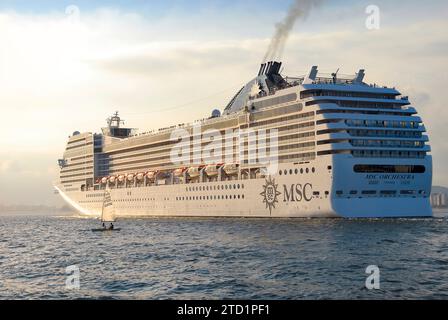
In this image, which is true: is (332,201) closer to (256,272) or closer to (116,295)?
(256,272)

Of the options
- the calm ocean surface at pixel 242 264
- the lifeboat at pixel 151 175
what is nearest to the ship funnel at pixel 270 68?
the lifeboat at pixel 151 175

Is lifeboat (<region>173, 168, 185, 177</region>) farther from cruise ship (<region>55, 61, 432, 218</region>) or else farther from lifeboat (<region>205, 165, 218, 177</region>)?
lifeboat (<region>205, 165, 218, 177</region>)

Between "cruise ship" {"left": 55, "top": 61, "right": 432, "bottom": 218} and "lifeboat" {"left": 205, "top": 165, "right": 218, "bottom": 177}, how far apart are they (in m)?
0.15

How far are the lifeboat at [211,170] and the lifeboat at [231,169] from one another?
8.89 feet

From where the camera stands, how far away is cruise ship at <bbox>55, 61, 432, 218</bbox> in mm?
67375

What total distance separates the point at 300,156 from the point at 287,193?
473 cm

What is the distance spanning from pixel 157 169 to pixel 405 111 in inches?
1922

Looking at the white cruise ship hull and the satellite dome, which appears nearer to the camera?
the white cruise ship hull

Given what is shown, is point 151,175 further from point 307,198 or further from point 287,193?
point 307,198

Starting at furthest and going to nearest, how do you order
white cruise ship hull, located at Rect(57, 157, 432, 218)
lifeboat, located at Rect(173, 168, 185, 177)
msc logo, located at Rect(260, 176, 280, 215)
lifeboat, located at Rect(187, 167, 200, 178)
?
1. lifeboat, located at Rect(173, 168, 185, 177)
2. lifeboat, located at Rect(187, 167, 200, 178)
3. msc logo, located at Rect(260, 176, 280, 215)
4. white cruise ship hull, located at Rect(57, 157, 432, 218)

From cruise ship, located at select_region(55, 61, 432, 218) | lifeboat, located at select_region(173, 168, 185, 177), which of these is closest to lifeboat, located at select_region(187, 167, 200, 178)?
cruise ship, located at select_region(55, 61, 432, 218)

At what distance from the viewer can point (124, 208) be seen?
114 metres

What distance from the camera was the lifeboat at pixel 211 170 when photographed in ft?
291
